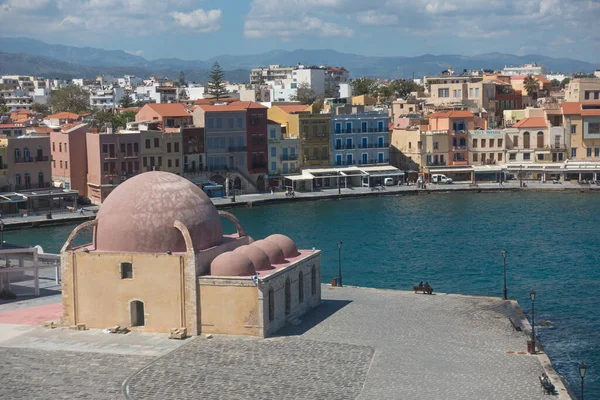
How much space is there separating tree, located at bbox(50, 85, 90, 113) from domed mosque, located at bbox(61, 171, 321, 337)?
104340 millimetres

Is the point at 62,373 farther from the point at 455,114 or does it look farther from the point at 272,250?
the point at 455,114

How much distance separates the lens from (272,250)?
41.3 metres

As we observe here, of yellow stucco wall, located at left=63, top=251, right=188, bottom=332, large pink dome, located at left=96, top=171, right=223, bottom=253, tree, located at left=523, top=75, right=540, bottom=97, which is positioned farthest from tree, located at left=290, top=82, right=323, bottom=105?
yellow stucco wall, located at left=63, top=251, right=188, bottom=332

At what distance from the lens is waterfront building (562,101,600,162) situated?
9794 centimetres

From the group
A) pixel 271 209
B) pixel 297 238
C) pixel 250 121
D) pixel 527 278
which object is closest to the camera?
pixel 527 278

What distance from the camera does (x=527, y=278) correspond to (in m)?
53.7

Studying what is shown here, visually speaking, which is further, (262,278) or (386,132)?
(386,132)

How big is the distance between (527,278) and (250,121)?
4203 cm

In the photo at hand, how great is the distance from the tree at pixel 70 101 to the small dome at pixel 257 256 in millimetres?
106169

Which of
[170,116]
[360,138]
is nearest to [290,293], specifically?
[170,116]

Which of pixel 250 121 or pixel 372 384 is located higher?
pixel 250 121

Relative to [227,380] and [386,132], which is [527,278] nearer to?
[227,380]

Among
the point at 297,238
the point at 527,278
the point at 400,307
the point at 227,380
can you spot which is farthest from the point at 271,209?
the point at 227,380

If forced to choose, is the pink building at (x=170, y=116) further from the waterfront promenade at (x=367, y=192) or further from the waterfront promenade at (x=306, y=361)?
the waterfront promenade at (x=306, y=361)
